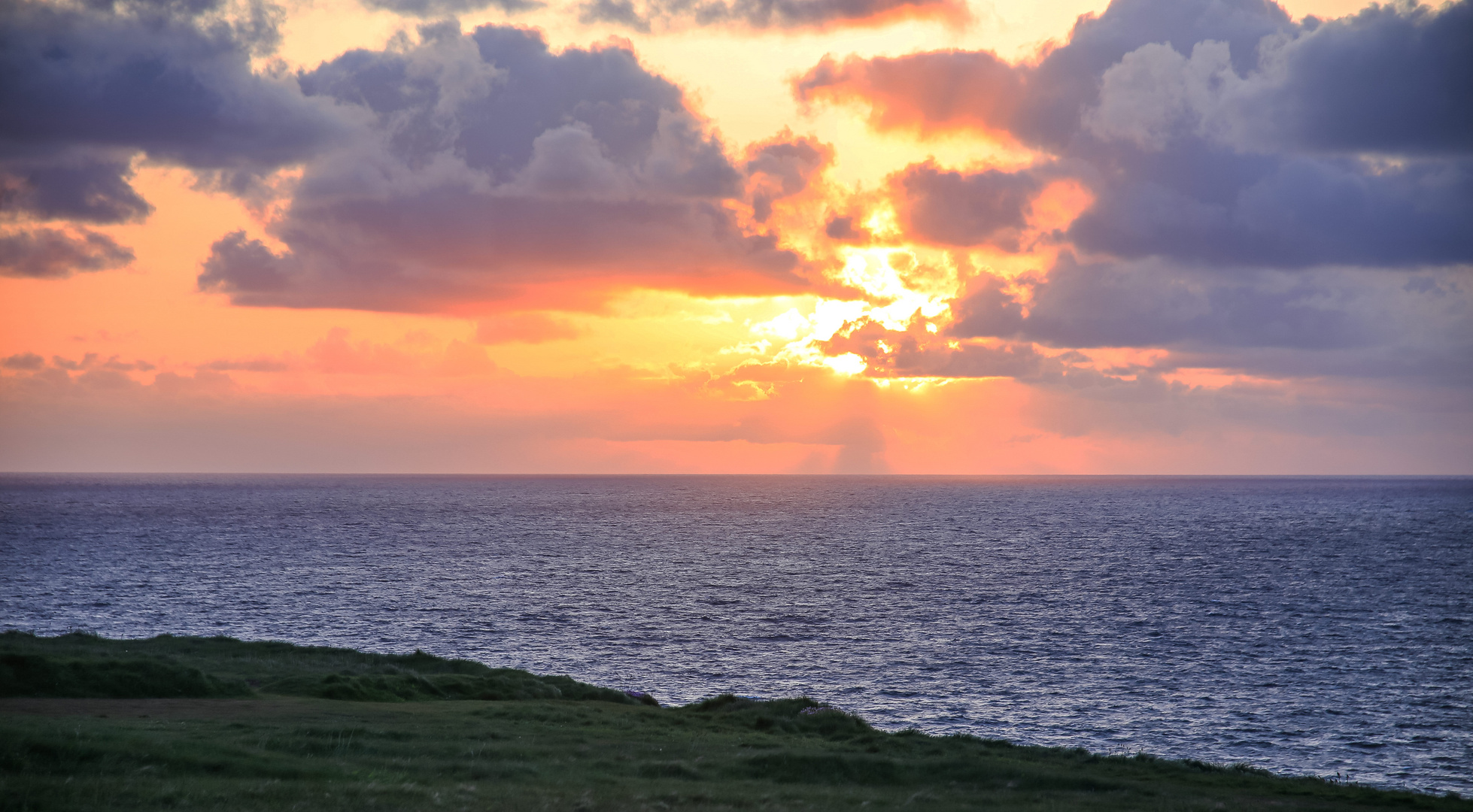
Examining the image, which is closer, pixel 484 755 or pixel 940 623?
pixel 484 755

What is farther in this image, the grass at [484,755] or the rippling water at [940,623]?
the rippling water at [940,623]

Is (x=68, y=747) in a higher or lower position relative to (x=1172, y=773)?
higher

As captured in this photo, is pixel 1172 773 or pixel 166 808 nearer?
pixel 166 808

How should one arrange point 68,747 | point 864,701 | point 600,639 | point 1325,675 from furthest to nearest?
point 600,639, point 1325,675, point 864,701, point 68,747

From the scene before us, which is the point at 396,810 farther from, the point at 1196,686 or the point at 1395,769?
the point at 1196,686

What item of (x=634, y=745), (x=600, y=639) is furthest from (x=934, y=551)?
(x=634, y=745)

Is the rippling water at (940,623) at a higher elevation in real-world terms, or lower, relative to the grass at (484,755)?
lower

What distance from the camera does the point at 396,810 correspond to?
75.2ft

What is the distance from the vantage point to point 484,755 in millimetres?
32562

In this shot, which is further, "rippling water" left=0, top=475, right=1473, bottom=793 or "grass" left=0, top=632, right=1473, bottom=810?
"rippling water" left=0, top=475, right=1473, bottom=793

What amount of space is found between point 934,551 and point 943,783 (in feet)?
431

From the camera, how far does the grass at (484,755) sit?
25.0 meters

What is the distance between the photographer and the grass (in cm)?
2505

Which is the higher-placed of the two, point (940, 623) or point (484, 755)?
point (484, 755)
